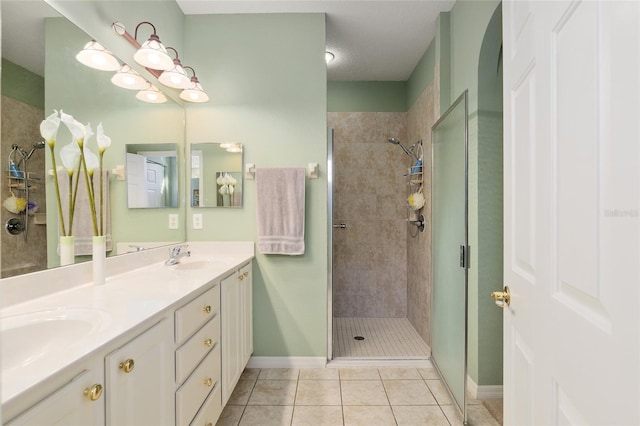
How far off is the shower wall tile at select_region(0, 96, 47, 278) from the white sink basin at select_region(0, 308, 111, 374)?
267mm

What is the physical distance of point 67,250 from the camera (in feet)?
4.12

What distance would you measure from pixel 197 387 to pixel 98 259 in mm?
718

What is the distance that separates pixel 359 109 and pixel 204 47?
1759mm

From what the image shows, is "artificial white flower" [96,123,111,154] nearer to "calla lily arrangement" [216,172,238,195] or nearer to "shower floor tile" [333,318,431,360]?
"calla lily arrangement" [216,172,238,195]

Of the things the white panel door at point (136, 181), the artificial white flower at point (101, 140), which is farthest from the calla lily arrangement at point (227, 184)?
the artificial white flower at point (101, 140)

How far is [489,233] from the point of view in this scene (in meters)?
1.85

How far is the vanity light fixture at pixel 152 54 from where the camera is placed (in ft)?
5.52

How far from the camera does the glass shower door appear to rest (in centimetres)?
162

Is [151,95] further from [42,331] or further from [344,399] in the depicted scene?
[344,399]

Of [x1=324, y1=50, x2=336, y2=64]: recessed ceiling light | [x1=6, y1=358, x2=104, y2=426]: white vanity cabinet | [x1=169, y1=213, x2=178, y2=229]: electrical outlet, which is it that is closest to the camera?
[x1=6, y1=358, x2=104, y2=426]: white vanity cabinet
